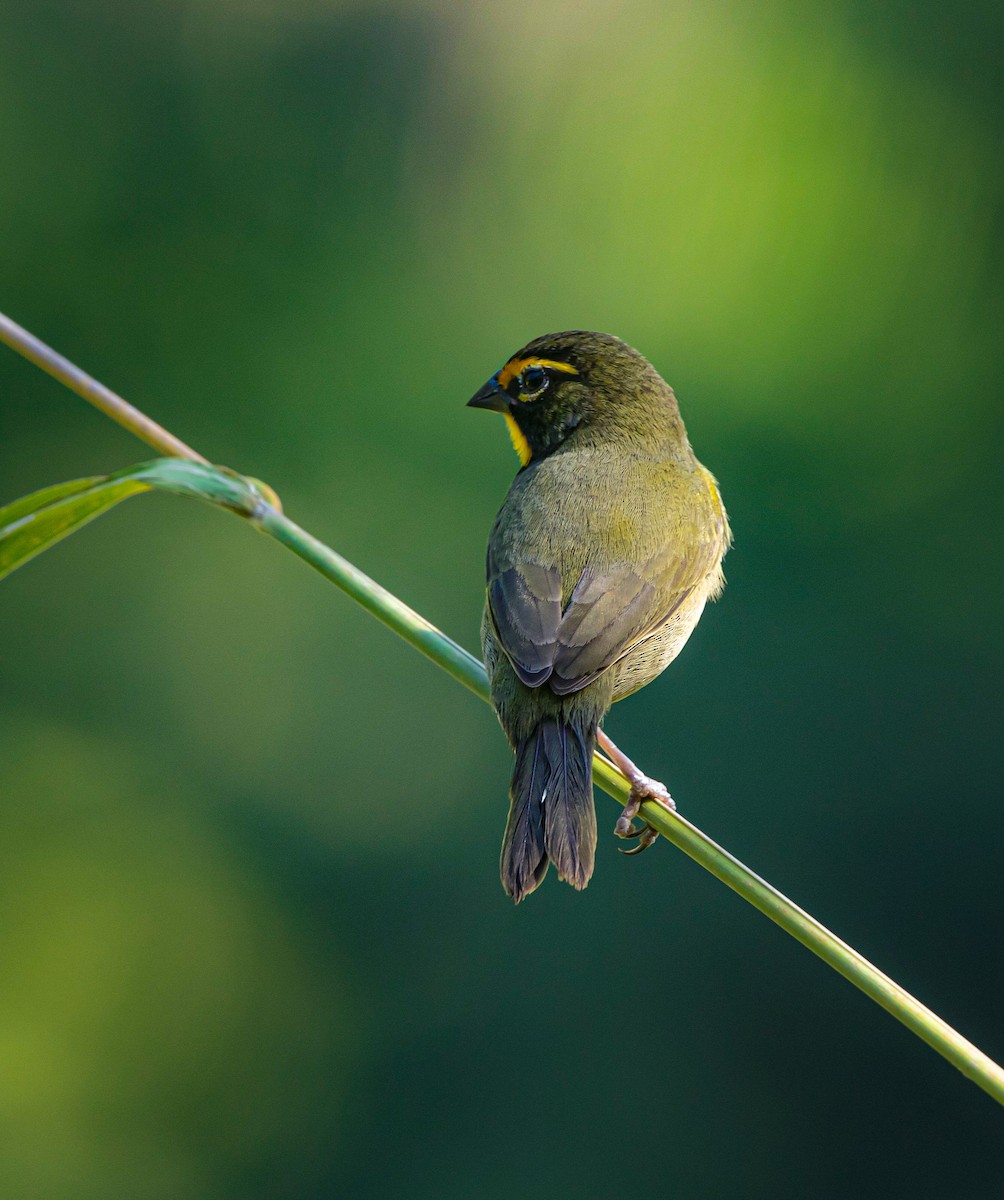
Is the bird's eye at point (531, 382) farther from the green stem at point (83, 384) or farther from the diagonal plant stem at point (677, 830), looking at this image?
the green stem at point (83, 384)

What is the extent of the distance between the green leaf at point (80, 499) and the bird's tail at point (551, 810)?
0.78 m

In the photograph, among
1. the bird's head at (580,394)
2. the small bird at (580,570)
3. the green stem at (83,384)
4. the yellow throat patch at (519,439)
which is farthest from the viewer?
the yellow throat patch at (519,439)

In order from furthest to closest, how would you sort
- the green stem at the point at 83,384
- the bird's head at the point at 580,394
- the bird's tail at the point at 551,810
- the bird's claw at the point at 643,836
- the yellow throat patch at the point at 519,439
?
the yellow throat patch at the point at 519,439
the bird's head at the point at 580,394
the bird's claw at the point at 643,836
the bird's tail at the point at 551,810
the green stem at the point at 83,384

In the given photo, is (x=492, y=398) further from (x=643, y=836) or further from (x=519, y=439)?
(x=643, y=836)

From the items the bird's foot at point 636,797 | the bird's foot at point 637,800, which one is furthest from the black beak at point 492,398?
the bird's foot at point 637,800

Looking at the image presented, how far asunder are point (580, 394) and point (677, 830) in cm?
156

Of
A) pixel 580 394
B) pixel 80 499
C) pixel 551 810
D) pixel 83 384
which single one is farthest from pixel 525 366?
pixel 80 499

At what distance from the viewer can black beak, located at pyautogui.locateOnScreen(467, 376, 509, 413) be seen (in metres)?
3.29

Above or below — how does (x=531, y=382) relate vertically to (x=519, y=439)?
above

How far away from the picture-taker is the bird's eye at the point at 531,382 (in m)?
3.25

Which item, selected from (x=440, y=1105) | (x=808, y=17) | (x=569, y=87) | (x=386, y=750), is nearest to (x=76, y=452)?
(x=386, y=750)

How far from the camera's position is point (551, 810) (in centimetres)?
221

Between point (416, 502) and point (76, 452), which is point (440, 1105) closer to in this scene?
point (416, 502)

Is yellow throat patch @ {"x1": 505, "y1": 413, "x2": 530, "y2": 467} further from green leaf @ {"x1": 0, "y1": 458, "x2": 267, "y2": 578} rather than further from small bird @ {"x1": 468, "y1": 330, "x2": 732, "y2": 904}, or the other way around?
green leaf @ {"x1": 0, "y1": 458, "x2": 267, "y2": 578}
